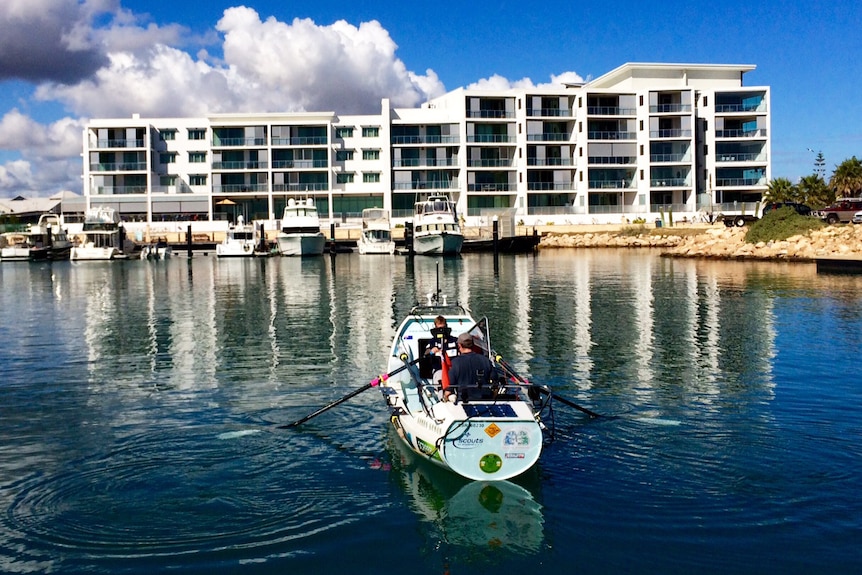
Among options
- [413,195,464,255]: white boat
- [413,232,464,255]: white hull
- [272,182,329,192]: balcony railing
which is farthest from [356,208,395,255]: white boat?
[272,182,329,192]: balcony railing

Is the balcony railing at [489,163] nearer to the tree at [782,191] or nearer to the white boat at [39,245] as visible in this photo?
the tree at [782,191]

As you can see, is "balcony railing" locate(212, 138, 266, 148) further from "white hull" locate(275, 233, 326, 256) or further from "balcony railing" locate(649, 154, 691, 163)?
"balcony railing" locate(649, 154, 691, 163)

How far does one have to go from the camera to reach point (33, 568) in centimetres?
1062

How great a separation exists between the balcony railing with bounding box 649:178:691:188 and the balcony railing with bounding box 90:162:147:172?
67.0 m

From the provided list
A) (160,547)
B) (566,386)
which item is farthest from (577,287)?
(160,547)

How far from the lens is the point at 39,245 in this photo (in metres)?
95.3

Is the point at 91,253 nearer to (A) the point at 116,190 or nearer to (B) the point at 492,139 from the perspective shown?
(A) the point at 116,190

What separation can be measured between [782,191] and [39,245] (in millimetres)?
87367

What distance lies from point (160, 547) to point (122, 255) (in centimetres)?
8533

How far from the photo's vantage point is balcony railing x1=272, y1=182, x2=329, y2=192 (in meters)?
110

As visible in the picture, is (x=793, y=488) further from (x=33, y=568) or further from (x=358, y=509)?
(x=33, y=568)

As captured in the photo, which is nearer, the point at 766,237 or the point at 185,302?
the point at 185,302

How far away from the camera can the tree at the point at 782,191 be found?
100875 millimetres

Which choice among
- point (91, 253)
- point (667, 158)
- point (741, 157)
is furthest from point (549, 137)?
point (91, 253)
